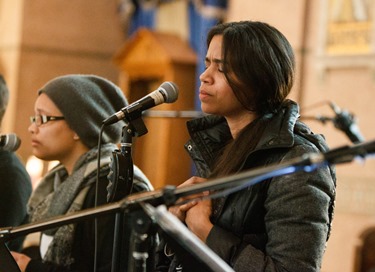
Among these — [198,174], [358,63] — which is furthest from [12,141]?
[358,63]

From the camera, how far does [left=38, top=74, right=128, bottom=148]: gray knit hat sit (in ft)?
9.08

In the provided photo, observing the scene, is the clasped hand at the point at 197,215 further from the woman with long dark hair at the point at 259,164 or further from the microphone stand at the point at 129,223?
the microphone stand at the point at 129,223

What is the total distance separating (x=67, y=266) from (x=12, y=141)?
473mm

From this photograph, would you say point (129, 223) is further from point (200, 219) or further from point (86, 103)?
point (86, 103)

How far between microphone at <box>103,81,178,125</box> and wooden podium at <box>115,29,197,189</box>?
4422mm

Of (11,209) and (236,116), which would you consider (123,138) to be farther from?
(11,209)

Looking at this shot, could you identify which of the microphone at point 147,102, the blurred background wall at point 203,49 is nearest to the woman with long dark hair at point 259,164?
the microphone at point 147,102

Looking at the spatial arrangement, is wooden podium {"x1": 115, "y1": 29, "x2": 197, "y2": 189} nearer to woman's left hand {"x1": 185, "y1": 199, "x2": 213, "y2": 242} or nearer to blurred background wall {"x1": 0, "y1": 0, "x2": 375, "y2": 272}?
blurred background wall {"x1": 0, "y1": 0, "x2": 375, "y2": 272}

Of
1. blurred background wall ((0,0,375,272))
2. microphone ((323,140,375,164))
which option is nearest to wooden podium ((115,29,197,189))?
blurred background wall ((0,0,375,272))

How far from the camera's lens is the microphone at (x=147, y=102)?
2.12 meters

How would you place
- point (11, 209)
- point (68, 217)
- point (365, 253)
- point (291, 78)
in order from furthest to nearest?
1. point (365, 253)
2. point (11, 209)
3. point (291, 78)
4. point (68, 217)

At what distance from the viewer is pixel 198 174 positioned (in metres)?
2.12

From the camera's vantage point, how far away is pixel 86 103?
9.13ft

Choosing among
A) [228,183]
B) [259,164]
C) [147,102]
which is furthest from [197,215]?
[228,183]
